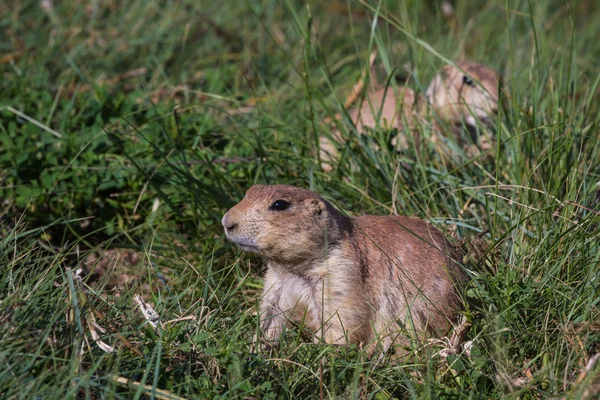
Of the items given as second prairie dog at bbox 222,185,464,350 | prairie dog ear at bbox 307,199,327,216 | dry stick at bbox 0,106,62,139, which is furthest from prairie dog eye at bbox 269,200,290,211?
dry stick at bbox 0,106,62,139

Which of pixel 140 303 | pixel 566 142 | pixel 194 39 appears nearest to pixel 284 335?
pixel 140 303

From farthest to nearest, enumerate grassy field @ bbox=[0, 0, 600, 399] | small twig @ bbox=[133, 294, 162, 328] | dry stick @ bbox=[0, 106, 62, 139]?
dry stick @ bbox=[0, 106, 62, 139] < small twig @ bbox=[133, 294, 162, 328] < grassy field @ bbox=[0, 0, 600, 399]

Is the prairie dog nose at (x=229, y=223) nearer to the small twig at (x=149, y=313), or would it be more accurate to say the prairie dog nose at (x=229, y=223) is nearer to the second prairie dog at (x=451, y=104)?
the small twig at (x=149, y=313)

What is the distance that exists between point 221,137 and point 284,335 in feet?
6.53

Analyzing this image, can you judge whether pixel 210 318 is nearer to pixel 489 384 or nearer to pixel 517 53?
pixel 489 384

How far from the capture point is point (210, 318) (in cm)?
348

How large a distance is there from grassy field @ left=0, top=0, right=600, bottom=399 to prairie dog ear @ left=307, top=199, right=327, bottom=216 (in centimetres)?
46

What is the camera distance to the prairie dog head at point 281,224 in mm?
3564

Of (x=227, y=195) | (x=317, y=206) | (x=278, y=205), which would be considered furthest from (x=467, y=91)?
(x=278, y=205)

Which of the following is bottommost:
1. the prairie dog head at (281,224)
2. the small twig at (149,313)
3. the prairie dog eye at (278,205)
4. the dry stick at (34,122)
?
the dry stick at (34,122)

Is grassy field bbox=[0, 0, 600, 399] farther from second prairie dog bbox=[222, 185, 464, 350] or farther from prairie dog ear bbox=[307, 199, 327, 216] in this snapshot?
prairie dog ear bbox=[307, 199, 327, 216]

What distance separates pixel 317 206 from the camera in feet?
12.2

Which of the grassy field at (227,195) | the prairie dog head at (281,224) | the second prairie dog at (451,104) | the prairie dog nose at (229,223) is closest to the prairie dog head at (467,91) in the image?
the second prairie dog at (451,104)

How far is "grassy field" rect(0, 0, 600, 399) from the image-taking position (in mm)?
3094
